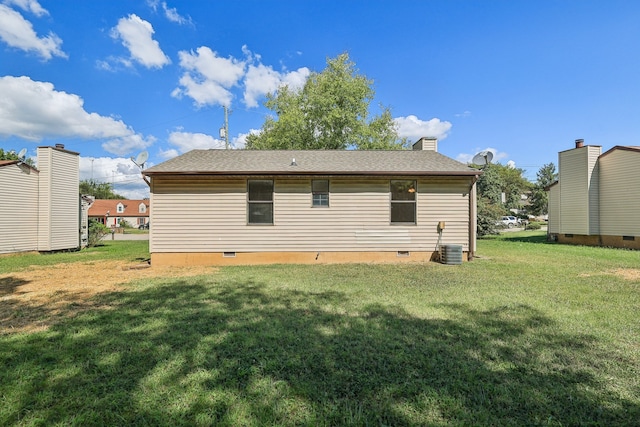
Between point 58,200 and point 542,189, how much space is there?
52.6 m

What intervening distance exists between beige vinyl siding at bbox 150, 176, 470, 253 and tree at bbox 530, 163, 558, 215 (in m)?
42.6

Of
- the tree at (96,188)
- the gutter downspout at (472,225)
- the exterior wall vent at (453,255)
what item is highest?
the tree at (96,188)

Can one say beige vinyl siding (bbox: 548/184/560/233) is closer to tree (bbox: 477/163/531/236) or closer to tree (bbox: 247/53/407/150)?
tree (bbox: 477/163/531/236)

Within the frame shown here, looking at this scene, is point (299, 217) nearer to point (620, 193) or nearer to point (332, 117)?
point (620, 193)

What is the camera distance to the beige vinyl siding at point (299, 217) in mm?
9047

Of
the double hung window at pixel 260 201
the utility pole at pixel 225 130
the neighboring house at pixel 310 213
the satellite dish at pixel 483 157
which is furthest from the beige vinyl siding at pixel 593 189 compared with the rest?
the utility pole at pixel 225 130

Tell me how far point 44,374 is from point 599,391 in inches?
184

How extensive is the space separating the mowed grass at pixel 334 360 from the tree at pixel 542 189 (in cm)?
4512

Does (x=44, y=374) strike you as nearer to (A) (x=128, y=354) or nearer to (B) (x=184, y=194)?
(A) (x=128, y=354)

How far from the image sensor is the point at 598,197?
13641 mm

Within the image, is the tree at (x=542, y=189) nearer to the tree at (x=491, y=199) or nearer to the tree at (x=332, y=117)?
the tree at (x=491, y=199)

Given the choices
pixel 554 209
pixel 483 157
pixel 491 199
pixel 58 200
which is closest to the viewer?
pixel 483 157

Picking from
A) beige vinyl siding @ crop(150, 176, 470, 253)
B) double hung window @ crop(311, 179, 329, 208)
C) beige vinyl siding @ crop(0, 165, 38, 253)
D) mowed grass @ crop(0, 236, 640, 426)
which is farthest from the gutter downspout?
beige vinyl siding @ crop(0, 165, 38, 253)

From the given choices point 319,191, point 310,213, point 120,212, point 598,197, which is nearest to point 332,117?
point 319,191
